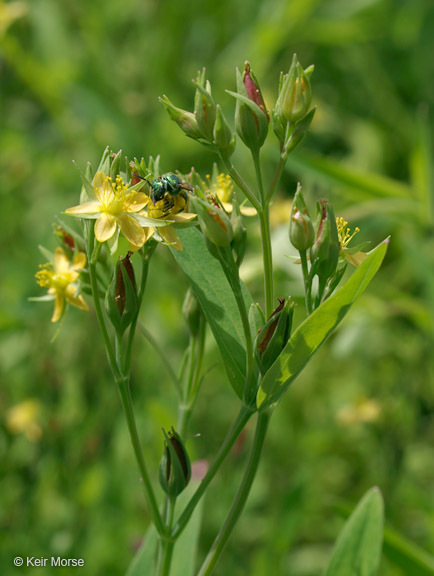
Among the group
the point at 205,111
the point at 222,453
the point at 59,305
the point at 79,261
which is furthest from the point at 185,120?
the point at 222,453

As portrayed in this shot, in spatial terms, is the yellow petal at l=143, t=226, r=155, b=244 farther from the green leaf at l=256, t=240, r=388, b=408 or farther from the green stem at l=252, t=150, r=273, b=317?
the green leaf at l=256, t=240, r=388, b=408

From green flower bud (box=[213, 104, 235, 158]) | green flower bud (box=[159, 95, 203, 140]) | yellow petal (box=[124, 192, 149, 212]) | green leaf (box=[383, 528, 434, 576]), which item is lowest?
green leaf (box=[383, 528, 434, 576])

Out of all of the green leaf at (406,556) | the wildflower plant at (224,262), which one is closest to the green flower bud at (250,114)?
the wildflower plant at (224,262)

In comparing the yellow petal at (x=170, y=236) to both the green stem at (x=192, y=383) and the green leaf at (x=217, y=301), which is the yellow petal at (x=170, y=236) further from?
the green stem at (x=192, y=383)

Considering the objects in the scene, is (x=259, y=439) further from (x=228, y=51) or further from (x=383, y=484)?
(x=228, y=51)

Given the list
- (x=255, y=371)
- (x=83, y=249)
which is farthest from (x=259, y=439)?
(x=83, y=249)

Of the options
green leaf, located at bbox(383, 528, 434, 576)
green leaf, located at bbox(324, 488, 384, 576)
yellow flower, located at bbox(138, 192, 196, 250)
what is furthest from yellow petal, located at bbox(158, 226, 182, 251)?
green leaf, located at bbox(383, 528, 434, 576)
